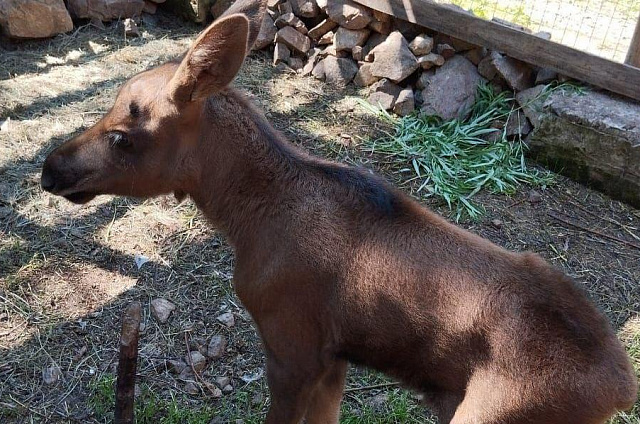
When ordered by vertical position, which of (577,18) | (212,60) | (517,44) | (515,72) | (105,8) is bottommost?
(105,8)

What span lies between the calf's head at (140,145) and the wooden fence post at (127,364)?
0.68m

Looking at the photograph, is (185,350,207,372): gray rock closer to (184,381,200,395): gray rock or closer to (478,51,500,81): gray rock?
(184,381,200,395): gray rock

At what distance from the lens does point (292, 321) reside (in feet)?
12.4

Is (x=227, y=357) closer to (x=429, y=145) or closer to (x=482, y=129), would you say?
(x=429, y=145)

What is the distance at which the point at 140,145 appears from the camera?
3.91 m

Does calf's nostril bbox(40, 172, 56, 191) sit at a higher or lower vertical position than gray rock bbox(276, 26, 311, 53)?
higher

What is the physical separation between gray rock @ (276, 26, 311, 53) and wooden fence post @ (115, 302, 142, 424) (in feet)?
18.1

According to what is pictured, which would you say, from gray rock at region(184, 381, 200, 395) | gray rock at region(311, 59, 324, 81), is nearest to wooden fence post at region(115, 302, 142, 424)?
gray rock at region(184, 381, 200, 395)

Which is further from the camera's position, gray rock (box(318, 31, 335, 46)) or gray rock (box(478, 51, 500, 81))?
gray rock (box(318, 31, 335, 46))

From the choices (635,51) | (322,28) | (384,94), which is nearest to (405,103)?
(384,94)

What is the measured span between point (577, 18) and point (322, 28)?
308 cm

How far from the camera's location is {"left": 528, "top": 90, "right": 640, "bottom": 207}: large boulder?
7.11 meters

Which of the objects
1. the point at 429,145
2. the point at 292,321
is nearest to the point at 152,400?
the point at 292,321

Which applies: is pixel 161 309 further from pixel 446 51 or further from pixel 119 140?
pixel 446 51
